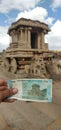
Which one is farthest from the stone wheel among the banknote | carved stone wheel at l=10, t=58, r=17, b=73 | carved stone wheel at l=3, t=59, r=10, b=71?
the banknote

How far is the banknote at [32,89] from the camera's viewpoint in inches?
88.2

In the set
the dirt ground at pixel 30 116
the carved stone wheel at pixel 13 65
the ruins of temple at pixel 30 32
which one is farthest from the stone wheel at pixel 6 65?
the ruins of temple at pixel 30 32

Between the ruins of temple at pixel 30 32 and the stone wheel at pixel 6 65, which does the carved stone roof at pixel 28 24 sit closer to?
the ruins of temple at pixel 30 32

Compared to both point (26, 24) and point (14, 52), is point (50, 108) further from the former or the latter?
point (26, 24)

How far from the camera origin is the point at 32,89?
2.32 meters

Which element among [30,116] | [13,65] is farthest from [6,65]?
[30,116]

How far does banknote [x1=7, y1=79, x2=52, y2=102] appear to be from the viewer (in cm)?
224

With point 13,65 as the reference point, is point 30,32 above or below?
above

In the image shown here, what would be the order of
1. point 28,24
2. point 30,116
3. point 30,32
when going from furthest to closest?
point 30,32
point 28,24
point 30,116

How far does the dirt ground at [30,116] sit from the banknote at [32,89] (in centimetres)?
113

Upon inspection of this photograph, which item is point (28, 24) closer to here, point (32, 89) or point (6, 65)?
point (6, 65)

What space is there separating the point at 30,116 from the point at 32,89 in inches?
64.7

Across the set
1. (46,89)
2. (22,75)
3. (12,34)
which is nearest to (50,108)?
(46,89)

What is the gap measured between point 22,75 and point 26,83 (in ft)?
20.7
